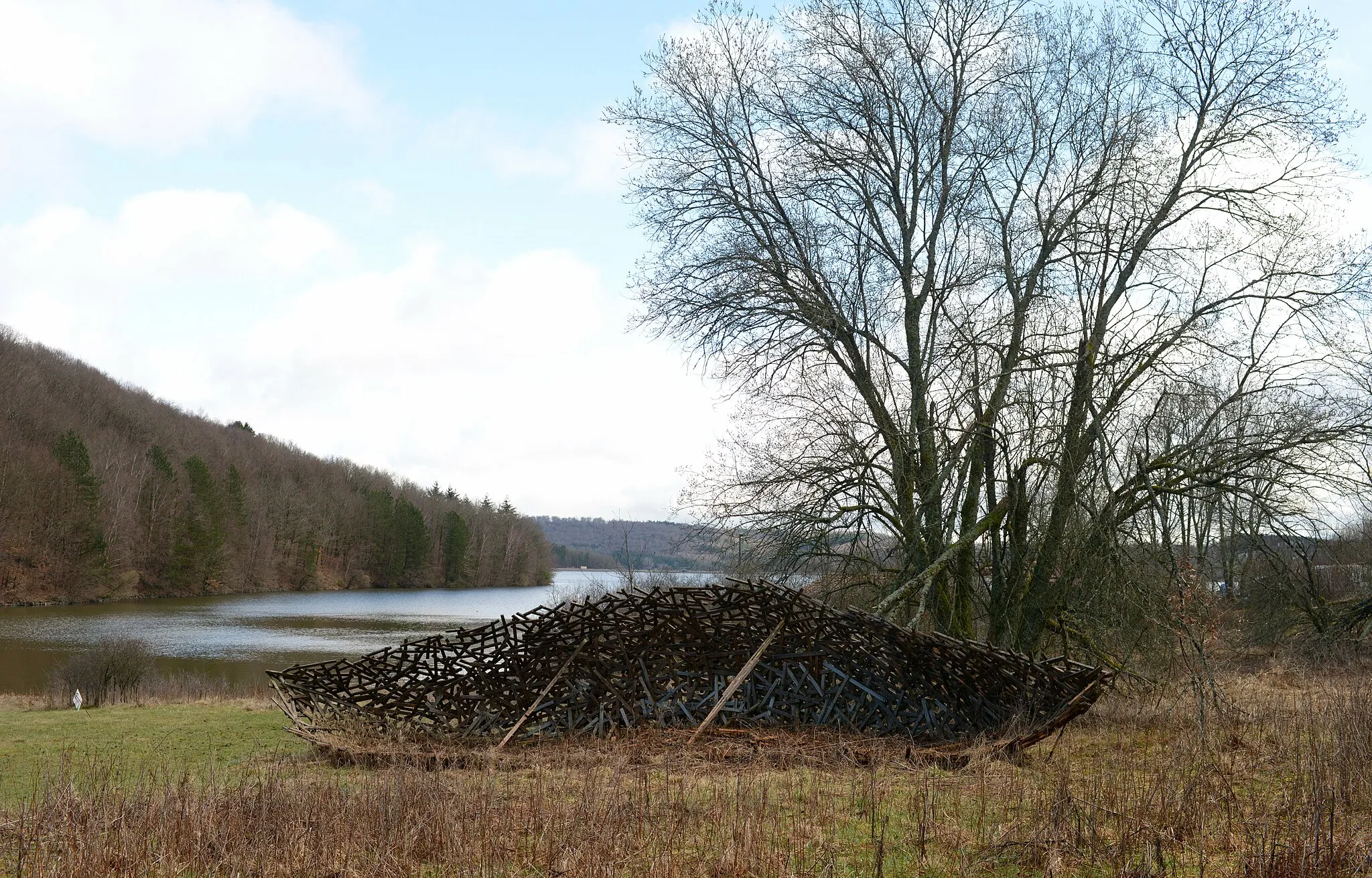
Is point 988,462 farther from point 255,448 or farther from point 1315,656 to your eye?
point 255,448

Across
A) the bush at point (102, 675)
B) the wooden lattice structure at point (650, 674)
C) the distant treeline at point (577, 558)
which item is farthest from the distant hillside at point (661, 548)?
the distant treeline at point (577, 558)

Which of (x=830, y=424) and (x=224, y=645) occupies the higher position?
(x=830, y=424)

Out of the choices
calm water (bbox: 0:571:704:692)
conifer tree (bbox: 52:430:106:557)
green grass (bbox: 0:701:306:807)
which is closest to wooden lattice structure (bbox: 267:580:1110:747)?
green grass (bbox: 0:701:306:807)

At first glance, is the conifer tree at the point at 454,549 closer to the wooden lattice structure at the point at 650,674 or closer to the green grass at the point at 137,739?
the green grass at the point at 137,739

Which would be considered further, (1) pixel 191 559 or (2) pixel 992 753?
(1) pixel 191 559

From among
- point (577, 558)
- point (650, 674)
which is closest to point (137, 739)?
point (650, 674)

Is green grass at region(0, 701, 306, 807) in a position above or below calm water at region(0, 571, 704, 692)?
above

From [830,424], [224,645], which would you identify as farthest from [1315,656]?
[224,645]

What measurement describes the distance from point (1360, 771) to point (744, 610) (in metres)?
5.06

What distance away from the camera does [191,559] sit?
5603 cm

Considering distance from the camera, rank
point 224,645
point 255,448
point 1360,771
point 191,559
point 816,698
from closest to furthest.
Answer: point 1360,771 < point 816,698 < point 224,645 < point 191,559 < point 255,448

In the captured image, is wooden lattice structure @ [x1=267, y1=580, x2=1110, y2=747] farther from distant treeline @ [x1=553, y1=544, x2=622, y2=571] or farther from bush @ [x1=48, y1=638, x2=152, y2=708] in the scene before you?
distant treeline @ [x1=553, y1=544, x2=622, y2=571]

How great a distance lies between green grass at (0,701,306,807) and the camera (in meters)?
9.09

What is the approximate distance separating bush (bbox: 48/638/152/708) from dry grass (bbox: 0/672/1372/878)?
12.1 meters
